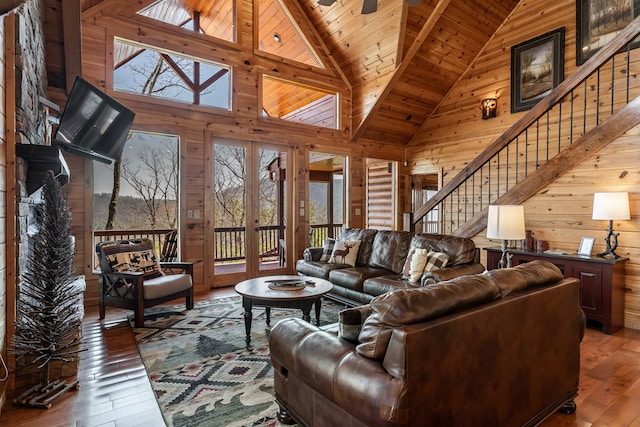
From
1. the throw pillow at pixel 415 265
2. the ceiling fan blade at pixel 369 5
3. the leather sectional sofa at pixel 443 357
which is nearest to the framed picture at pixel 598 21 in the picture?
the ceiling fan blade at pixel 369 5

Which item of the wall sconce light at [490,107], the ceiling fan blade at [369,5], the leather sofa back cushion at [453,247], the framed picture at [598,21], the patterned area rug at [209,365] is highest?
the framed picture at [598,21]

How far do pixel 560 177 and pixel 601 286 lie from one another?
124 centimetres

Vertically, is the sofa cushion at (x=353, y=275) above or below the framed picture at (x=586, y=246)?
below

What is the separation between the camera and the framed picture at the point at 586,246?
11.9ft

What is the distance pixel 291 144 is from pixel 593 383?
489 cm

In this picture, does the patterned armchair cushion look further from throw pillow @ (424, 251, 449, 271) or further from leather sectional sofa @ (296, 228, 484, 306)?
throw pillow @ (424, 251, 449, 271)

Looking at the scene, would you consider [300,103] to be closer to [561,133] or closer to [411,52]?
[411,52]

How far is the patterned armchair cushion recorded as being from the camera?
3.72 m

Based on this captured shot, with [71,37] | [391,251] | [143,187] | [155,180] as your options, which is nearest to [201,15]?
[71,37]

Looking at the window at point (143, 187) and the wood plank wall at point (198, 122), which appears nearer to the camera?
the wood plank wall at point (198, 122)

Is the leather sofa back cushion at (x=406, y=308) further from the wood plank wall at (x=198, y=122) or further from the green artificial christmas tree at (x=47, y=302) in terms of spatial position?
the wood plank wall at (x=198, y=122)

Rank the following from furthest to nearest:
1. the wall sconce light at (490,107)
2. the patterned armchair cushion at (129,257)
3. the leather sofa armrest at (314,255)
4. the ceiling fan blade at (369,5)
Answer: the wall sconce light at (490,107) → the leather sofa armrest at (314,255) → the patterned armchair cushion at (129,257) → the ceiling fan blade at (369,5)

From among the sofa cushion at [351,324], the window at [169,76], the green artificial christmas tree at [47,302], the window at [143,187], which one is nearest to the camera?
the sofa cushion at [351,324]

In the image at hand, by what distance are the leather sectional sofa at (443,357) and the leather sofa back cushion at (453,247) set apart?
5.16 ft
